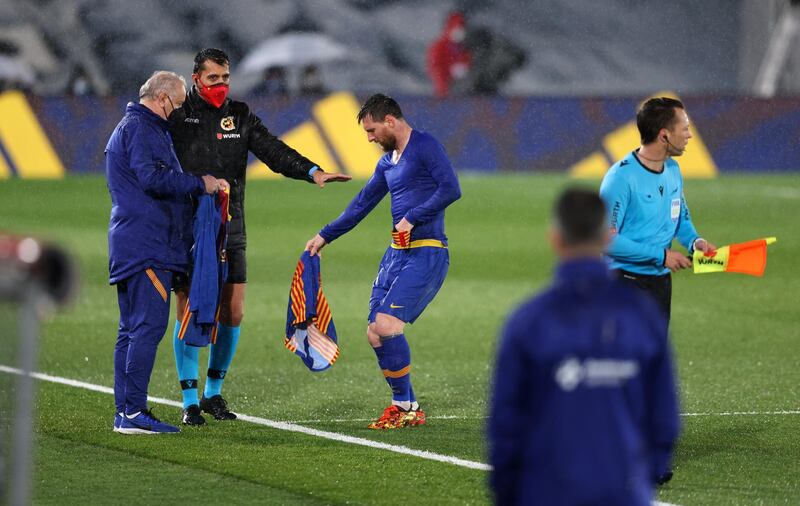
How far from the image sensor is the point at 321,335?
369 inches

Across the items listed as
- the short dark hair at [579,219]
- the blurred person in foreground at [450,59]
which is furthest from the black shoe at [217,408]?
the blurred person in foreground at [450,59]

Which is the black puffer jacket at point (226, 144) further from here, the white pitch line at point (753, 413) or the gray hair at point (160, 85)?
the white pitch line at point (753, 413)

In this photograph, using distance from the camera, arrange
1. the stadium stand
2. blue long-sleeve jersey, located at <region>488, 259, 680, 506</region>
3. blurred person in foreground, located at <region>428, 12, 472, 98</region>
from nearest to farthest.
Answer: blue long-sleeve jersey, located at <region>488, 259, 680, 506</region>
blurred person in foreground, located at <region>428, 12, 472, 98</region>
the stadium stand

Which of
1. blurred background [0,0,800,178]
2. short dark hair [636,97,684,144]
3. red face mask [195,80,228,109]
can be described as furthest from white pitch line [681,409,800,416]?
blurred background [0,0,800,178]

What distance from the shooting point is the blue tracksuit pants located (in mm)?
8781

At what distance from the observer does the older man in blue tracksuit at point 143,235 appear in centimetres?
876

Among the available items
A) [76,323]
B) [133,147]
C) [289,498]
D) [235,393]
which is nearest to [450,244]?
[76,323]

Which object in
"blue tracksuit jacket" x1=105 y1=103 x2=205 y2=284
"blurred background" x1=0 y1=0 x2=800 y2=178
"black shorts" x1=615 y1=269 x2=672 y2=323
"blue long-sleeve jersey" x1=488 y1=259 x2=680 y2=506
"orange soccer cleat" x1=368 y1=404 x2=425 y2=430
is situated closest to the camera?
"blue long-sleeve jersey" x1=488 y1=259 x2=680 y2=506

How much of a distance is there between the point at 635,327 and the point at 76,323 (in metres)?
9.60

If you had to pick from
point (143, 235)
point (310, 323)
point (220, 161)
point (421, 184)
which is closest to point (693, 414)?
point (421, 184)

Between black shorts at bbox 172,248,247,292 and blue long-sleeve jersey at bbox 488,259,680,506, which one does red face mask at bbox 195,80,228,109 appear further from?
blue long-sleeve jersey at bbox 488,259,680,506

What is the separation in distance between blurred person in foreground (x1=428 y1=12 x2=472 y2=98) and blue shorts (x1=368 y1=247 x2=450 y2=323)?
76.3 ft

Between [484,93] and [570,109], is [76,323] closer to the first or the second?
[570,109]

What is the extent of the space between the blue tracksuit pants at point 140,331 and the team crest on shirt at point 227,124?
1.06 meters
